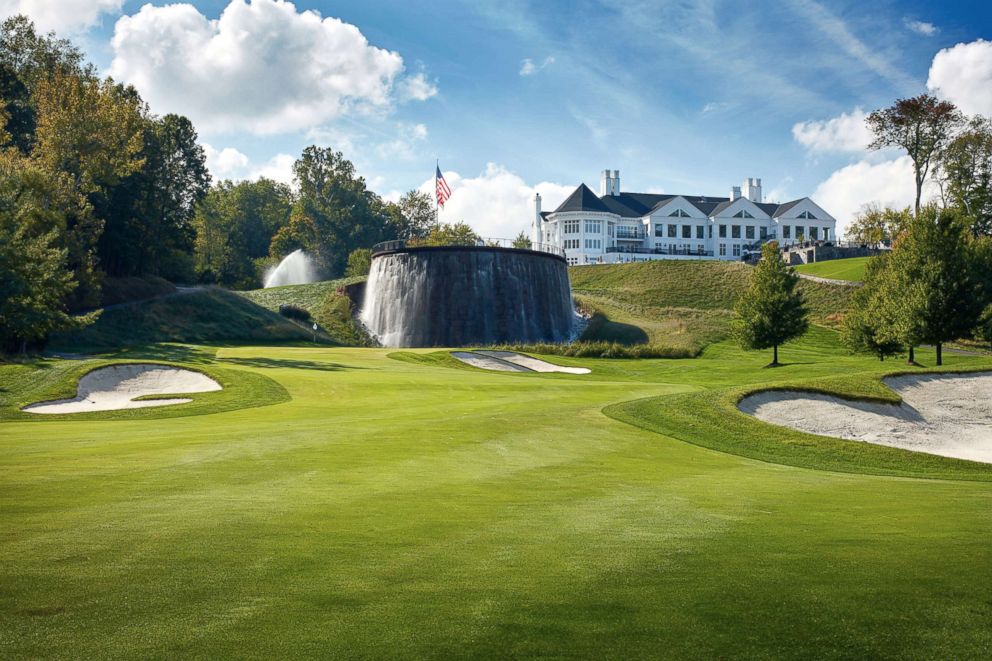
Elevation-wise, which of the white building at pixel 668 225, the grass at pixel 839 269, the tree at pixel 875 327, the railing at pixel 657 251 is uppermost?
the white building at pixel 668 225

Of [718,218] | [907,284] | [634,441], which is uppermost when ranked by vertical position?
[718,218]

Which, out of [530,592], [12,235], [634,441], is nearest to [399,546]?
[530,592]

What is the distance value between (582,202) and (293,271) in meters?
44.6

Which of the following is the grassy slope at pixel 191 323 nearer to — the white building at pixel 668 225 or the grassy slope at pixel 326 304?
the grassy slope at pixel 326 304

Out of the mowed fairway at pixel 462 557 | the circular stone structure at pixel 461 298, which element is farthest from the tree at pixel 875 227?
the mowed fairway at pixel 462 557

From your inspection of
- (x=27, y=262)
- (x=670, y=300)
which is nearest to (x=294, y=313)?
(x=27, y=262)

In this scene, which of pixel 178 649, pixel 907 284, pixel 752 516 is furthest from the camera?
pixel 907 284

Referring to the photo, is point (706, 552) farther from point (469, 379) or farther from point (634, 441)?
point (469, 379)

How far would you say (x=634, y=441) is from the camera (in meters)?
16.0

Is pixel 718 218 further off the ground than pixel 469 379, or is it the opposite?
pixel 718 218

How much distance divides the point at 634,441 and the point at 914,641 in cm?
1155

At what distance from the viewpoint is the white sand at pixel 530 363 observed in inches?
1554

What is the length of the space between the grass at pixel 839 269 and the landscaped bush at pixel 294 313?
52854 millimetres

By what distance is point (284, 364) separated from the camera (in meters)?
35.4
